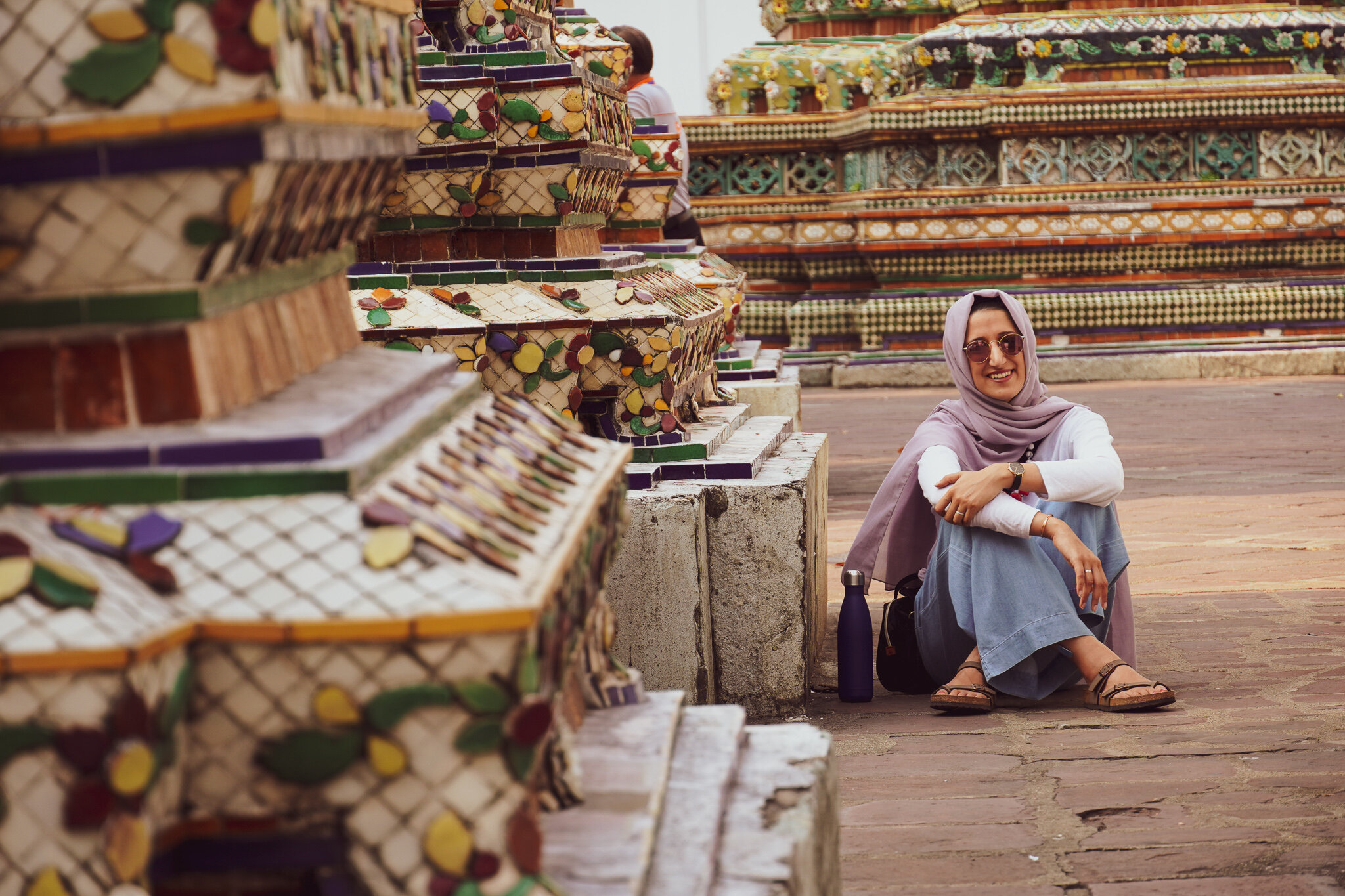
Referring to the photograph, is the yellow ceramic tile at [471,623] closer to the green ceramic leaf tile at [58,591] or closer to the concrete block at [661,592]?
the green ceramic leaf tile at [58,591]

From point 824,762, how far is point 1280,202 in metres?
10.8

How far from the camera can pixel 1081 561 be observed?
11.2 feet

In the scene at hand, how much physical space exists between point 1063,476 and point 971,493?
21 centimetres

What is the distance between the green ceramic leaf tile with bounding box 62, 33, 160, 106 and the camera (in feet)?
3.99

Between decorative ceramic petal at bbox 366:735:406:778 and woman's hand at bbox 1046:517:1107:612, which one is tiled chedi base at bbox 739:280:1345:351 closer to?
woman's hand at bbox 1046:517:1107:612

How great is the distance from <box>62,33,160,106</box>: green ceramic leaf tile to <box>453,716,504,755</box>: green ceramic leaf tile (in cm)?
54

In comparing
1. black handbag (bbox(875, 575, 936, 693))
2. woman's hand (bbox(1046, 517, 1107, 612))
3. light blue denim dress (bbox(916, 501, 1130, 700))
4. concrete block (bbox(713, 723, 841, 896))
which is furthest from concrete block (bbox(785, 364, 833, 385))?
concrete block (bbox(713, 723, 841, 896))

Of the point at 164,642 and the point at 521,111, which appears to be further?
the point at 521,111

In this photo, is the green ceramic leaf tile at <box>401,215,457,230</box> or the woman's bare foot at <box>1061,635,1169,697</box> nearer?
the woman's bare foot at <box>1061,635,1169,697</box>

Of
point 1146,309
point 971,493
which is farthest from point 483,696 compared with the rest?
point 1146,309

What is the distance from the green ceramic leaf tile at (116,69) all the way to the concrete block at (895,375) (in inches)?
416

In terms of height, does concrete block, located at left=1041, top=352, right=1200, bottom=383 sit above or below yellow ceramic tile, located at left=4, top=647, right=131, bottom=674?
below

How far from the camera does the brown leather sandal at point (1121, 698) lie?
3438 mm

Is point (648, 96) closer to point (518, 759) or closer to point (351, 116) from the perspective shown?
point (351, 116)
